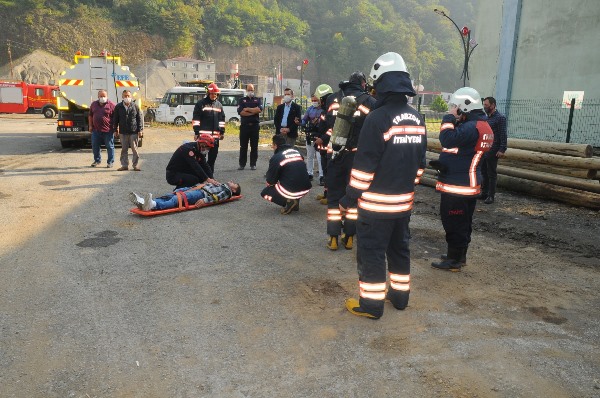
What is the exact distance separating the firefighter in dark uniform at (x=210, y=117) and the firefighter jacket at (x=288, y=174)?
3098mm

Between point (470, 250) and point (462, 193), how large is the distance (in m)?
1.26

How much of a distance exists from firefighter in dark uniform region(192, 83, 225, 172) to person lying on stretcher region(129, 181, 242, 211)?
2.12 m

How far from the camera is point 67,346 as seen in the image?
3217mm

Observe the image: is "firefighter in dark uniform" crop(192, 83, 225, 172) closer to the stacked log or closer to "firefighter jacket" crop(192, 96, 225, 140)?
"firefighter jacket" crop(192, 96, 225, 140)

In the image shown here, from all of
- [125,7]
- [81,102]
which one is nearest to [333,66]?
[125,7]

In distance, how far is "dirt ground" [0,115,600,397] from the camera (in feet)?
9.44

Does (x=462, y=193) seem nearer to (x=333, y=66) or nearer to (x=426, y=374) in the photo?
(x=426, y=374)

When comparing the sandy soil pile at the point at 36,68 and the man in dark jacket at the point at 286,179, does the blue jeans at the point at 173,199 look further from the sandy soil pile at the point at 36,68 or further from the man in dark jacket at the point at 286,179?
the sandy soil pile at the point at 36,68

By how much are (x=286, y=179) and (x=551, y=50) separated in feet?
52.7

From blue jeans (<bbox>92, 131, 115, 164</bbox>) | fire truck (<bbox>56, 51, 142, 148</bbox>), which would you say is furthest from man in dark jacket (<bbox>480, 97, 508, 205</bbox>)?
fire truck (<bbox>56, 51, 142, 148</bbox>)

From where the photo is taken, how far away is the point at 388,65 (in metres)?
3.79

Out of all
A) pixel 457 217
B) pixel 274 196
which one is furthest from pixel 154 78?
pixel 457 217

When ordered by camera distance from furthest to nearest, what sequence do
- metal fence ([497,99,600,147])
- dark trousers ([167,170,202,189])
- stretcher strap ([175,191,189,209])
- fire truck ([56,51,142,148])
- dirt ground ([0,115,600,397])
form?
1. metal fence ([497,99,600,147])
2. fire truck ([56,51,142,148])
3. dark trousers ([167,170,202,189])
4. stretcher strap ([175,191,189,209])
5. dirt ground ([0,115,600,397])

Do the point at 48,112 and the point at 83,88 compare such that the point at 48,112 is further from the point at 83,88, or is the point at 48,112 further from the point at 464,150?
the point at 464,150
